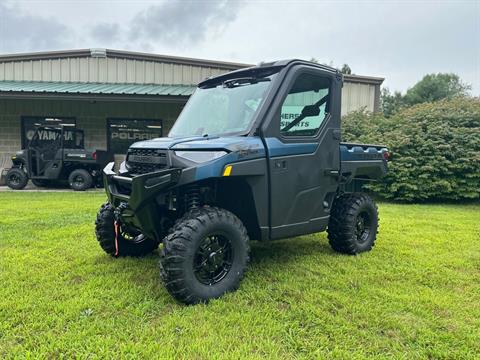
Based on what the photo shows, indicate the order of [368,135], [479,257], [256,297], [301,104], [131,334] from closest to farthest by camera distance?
1. [131,334]
2. [256,297]
3. [301,104]
4. [479,257]
5. [368,135]

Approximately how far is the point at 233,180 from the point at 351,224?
1720 millimetres

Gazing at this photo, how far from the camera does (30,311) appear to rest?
112 inches

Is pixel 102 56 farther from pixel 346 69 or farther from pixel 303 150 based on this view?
pixel 346 69

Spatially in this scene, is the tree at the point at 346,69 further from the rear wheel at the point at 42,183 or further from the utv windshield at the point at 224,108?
the utv windshield at the point at 224,108

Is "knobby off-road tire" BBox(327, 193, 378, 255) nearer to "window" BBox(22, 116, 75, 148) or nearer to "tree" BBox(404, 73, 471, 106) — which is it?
"window" BBox(22, 116, 75, 148)

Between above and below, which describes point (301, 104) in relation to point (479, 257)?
above

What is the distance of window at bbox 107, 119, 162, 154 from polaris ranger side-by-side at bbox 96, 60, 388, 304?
34.0ft

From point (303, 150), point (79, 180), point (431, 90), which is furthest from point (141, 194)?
point (431, 90)

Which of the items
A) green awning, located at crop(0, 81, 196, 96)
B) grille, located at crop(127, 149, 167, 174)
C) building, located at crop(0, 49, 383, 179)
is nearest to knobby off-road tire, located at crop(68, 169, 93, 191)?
building, located at crop(0, 49, 383, 179)

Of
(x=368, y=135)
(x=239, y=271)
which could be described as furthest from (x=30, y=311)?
(x=368, y=135)

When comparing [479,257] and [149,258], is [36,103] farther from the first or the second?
[479,257]

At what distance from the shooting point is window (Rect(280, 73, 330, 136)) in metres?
3.62

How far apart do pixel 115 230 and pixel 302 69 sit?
2547mm

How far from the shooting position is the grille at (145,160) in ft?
10.7
